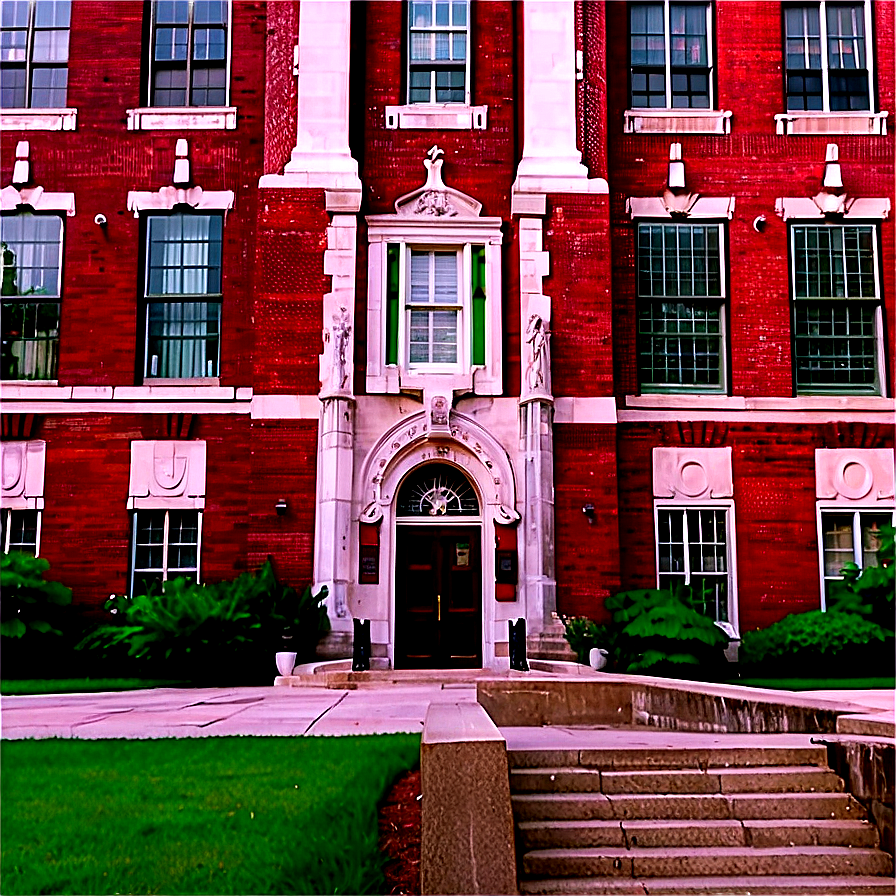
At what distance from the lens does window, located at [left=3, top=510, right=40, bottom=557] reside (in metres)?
21.3

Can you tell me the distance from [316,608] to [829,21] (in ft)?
49.6

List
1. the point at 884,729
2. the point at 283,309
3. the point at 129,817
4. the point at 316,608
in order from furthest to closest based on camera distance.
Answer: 1. the point at 283,309
2. the point at 316,608
3. the point at 884,729
4. the point at 129,817

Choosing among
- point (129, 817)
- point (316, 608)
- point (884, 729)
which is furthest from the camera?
point (316, 608)

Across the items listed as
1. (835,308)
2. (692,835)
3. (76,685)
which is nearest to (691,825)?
(692,835)

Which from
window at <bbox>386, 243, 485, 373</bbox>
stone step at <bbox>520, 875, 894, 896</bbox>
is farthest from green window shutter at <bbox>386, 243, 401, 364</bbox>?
stone step at <bbox>520, 875, 894, 896</bbox>

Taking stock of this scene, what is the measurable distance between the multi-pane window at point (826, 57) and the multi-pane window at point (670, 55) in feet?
5.25

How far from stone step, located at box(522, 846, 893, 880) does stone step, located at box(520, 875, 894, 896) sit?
6 cm

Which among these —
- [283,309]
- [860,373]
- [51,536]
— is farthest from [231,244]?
[860,373]

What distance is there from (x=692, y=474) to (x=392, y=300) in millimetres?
6341

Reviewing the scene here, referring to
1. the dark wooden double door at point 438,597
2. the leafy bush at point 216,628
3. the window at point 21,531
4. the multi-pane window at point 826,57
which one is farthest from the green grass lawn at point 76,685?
the multi-pane window at point 826,57

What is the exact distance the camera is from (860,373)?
22.2 metres

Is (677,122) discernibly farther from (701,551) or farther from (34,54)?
(34,54)

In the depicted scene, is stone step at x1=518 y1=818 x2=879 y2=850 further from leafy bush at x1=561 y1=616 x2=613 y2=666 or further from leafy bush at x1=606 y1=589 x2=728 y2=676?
leafy bush at x1=561 y1=616 x2=613 y2=666

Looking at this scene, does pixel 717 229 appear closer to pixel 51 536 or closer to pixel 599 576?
pixel 599 576
